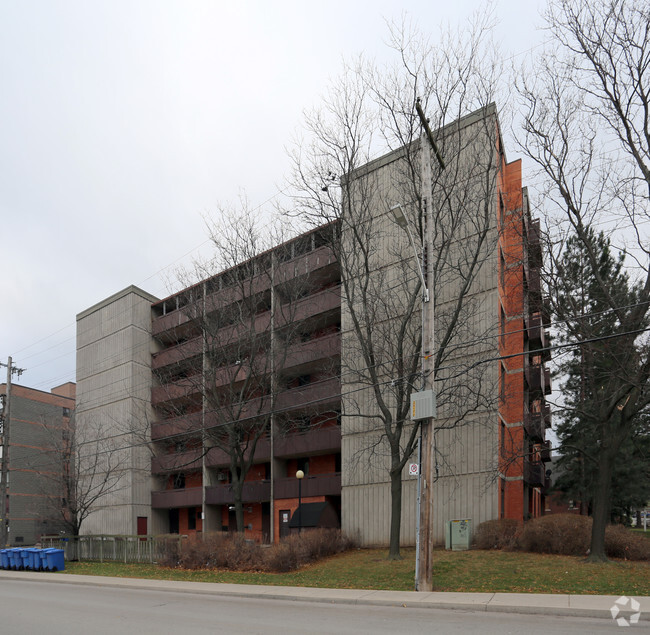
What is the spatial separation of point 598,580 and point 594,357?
23.0 feet

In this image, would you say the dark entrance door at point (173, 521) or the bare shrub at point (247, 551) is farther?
the dark entrance door at point (173, 521)

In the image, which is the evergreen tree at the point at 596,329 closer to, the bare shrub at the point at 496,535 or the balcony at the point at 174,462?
the bare shrub at the point at 496,535

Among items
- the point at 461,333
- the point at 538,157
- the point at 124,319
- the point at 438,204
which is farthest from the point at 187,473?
the point at 538,157

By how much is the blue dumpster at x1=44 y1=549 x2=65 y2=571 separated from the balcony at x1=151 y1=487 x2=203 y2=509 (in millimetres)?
14164

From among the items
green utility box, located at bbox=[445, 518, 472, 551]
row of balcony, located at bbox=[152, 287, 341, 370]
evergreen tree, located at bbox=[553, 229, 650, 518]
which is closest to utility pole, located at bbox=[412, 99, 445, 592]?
evergreen tree, located at bbox=[553, 229, 650, 518]

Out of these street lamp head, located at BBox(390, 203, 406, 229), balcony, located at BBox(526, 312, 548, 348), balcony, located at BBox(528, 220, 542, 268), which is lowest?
balcony, located at BBox(526, 312, 548, 348)

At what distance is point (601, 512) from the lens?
17.7 m

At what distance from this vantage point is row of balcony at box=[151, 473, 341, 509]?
109 ft

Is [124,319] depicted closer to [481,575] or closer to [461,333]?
[461,333]

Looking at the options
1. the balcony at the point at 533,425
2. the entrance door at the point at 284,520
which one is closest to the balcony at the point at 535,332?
the balcony at the point at 533,425

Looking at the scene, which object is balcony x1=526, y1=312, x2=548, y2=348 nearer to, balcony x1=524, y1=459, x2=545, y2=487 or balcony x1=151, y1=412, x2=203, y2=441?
balcony x1=524, y1=459, x2=545, y2=487

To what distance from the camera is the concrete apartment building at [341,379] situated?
2389cm

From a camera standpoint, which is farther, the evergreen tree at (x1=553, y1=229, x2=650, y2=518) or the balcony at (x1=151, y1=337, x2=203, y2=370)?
the balcony at (x1=151, y1=337, x2=203, y2=370)

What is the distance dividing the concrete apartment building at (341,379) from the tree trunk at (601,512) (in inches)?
108
